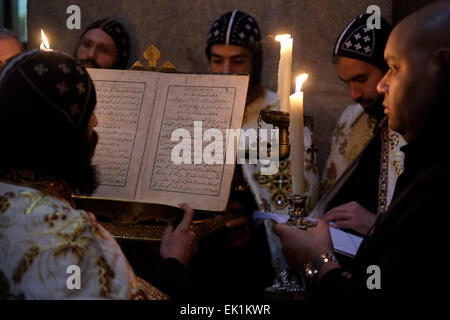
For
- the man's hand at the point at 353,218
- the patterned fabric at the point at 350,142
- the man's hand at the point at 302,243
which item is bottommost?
the man's hand at the point at 353,218

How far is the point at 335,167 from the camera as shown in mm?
4285

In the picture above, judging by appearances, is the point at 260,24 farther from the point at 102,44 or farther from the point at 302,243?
the point at 302,243

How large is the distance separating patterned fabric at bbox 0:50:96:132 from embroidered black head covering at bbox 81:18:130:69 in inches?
134

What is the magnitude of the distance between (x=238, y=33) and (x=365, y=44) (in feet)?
3.79

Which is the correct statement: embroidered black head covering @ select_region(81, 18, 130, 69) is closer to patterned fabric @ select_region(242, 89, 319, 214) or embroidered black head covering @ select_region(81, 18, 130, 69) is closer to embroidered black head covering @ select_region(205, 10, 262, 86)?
embroidered black head covering @ select_region(205, 10, 262, 86)

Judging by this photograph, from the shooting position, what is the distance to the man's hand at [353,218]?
11.2ft

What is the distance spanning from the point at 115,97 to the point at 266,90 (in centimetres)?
218

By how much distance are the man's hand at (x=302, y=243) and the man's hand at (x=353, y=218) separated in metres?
1.32

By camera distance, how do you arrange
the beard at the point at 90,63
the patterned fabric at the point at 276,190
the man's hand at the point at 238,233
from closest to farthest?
the man's hand at the point at 238,233 < the patterned fabric at the point at 276,190 < the beard at the point at 90,63

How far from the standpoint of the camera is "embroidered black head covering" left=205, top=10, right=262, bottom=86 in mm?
4574

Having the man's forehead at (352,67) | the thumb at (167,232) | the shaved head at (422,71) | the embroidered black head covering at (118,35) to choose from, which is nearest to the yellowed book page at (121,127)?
the thumb at (167,232)

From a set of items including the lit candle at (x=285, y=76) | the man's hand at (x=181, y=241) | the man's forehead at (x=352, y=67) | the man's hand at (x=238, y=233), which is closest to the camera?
the lit candle at (x=285, y=76)

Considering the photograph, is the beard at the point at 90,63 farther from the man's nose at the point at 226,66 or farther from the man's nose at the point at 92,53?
the man's nose at the point at 226,66

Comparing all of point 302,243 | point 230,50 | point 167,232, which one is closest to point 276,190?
point 230,50
